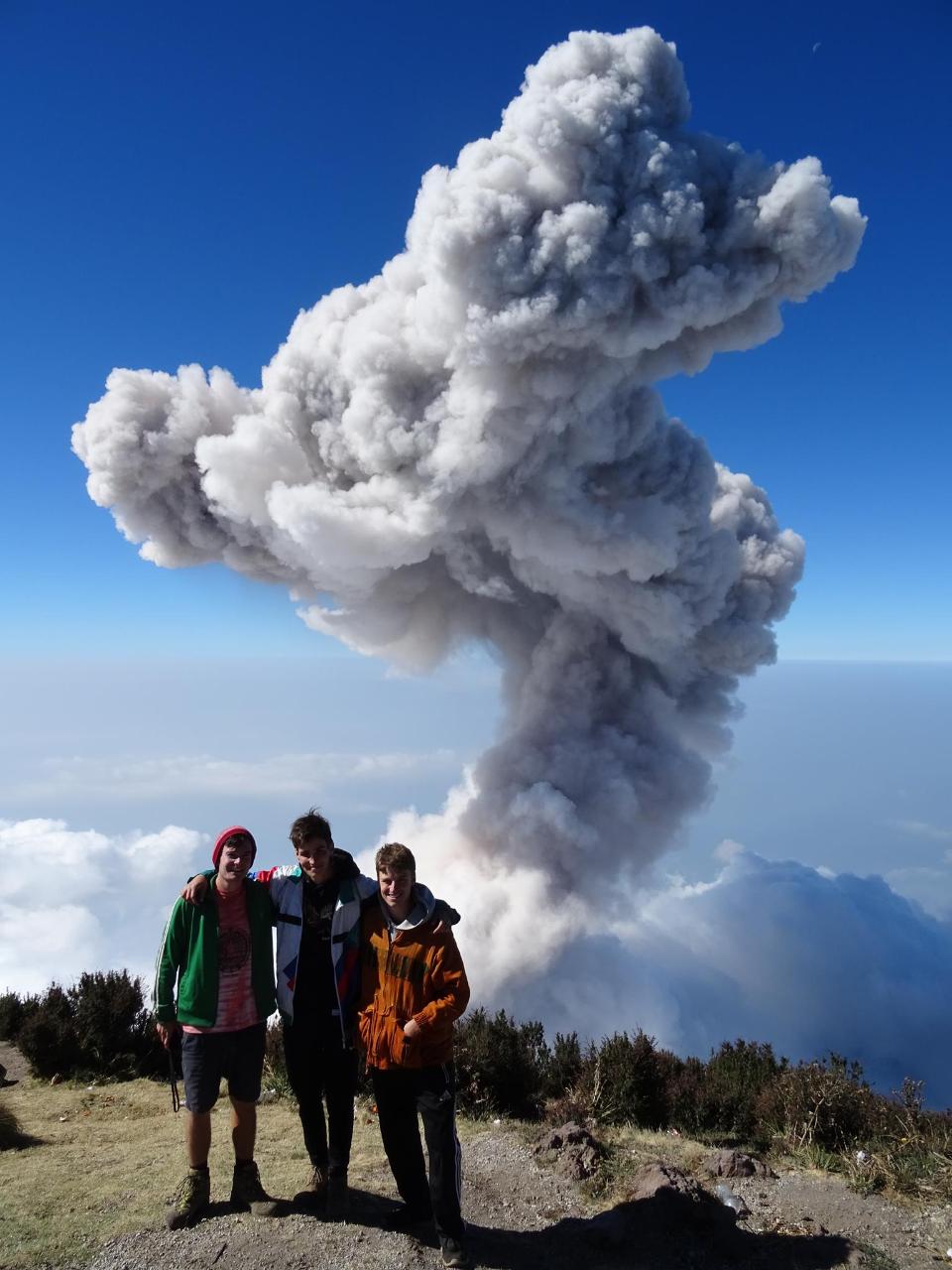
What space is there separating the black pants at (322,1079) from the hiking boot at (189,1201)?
0.61 m

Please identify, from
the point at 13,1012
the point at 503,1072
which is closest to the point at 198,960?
the point at 503,1072

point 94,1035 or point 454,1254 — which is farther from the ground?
point 94,1035

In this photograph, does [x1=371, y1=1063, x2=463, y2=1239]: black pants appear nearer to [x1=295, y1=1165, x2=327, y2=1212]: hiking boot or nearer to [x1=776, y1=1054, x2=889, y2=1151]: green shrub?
[x1=295, y1=1165, x2=327, y2=1212]: hiking boot

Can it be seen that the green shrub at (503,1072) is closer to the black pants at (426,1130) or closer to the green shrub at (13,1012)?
the black pants at (426,1130)

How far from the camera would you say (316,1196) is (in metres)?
Answer: 4.59

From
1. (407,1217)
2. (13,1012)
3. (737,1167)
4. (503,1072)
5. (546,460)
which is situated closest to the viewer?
(407,1217)

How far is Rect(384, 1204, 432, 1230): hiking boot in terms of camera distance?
430 cm

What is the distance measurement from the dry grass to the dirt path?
34 centimetres

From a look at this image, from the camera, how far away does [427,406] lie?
19.5 metres

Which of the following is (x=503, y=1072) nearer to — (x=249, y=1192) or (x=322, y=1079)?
(x=249, y=1192)

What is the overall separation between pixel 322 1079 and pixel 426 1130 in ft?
2.28

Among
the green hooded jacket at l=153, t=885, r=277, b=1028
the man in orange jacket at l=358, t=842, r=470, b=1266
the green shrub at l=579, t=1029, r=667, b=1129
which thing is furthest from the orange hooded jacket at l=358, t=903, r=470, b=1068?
the green shrub at l=579, t=1029, r=667, b=1129

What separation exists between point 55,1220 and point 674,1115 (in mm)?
4889

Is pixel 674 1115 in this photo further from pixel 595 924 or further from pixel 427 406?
pixel 595 924
